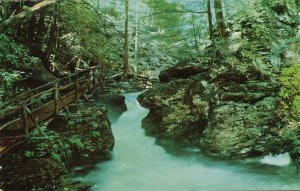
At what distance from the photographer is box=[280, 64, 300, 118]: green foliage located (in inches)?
416

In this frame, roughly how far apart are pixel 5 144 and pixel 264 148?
727cm

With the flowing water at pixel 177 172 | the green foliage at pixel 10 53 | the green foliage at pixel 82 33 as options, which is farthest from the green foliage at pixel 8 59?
the green foliage at pixel 82 33

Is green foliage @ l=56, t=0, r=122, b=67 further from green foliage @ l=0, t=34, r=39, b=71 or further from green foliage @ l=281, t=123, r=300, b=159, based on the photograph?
green foliage @ l=281, t=123, r=300, b=159

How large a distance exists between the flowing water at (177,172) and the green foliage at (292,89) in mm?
1642

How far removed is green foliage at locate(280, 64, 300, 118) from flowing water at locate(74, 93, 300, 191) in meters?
1.64

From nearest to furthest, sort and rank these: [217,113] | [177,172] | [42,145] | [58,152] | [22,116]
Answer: [22,116], [42,145], [58,152], [177,172], [217,113]

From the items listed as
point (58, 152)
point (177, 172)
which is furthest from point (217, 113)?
point (58, 152)

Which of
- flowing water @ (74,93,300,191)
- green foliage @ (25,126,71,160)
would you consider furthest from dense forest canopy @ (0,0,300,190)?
flowing water @ (74,93,300,191)

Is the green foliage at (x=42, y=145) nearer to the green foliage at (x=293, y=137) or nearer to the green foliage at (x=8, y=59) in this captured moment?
the green foliage at (x=8, y=59)

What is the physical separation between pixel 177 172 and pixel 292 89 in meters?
4.21

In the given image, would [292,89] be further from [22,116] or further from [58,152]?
[22,116]

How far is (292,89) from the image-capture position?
10875mm

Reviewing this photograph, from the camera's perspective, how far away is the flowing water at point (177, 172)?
9930mm

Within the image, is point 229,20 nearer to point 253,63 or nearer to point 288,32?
point 288,32
